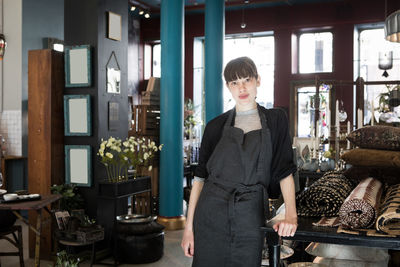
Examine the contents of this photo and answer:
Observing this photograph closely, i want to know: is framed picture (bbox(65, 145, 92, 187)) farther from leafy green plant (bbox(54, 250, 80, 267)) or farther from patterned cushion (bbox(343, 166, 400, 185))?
patterned cushion (bbox(343, 166, 400, 185))

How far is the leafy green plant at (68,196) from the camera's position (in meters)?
4.82

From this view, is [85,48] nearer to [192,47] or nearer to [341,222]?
[341,222]

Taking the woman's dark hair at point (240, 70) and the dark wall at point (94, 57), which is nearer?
the woman's dark hair at point (240, 70)

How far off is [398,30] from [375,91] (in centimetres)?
839

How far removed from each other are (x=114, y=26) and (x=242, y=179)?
3840 mm

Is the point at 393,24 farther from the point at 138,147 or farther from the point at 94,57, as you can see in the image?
the point at 138,147

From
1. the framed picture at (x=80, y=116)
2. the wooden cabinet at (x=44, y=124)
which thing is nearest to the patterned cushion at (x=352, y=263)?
the framed picture at (x=80, y=116)

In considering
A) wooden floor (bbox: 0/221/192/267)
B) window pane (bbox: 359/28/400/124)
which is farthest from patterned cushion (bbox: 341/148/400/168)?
window pane (bbox: 359/28/400/124)

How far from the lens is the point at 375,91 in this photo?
11.7 m

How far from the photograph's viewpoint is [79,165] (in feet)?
16.5

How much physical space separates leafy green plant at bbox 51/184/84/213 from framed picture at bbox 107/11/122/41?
175 centimetres

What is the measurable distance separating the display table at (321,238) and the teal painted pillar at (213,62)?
6.50m

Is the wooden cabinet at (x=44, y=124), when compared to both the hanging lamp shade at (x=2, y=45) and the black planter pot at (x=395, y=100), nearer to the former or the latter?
the hanging lamp shade at (x=2, y=45)

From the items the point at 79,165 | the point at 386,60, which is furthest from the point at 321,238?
the point at 386,60
